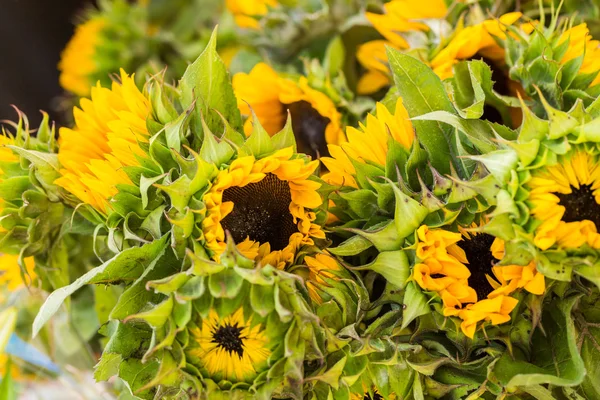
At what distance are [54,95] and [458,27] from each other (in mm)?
943

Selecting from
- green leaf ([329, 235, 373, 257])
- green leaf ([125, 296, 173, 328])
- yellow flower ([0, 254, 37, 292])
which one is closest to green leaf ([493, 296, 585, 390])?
green leaf ([329, 235, 373, 257])

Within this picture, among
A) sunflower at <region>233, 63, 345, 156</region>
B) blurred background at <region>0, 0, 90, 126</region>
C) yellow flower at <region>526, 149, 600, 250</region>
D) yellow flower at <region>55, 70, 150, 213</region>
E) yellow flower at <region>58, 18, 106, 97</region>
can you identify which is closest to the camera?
yellow flower at <region>526, 149, 600, 250</region>

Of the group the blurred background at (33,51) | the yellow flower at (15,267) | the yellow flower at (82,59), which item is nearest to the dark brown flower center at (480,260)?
the yellow flower at (15,267)

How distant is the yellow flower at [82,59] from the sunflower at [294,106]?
333 mm

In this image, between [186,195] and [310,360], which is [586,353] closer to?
[310,360]

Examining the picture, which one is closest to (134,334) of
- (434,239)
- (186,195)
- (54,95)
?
(186,195)

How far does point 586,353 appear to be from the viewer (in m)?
0.46

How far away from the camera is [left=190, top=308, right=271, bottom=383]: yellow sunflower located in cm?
42

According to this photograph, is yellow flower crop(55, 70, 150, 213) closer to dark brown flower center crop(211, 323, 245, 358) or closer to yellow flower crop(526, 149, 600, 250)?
dark brown flower center crop(211, 323, 245, 358)

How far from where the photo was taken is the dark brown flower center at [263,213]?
0.48m

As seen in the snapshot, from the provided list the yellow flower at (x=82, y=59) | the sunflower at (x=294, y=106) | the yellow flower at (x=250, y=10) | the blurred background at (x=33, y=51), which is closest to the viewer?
the sunflower at (x=294, y=106)

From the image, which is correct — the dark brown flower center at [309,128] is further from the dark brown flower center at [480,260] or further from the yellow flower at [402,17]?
the dark brown flower center at [480,260]

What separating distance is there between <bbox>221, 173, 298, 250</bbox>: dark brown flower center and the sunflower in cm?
13

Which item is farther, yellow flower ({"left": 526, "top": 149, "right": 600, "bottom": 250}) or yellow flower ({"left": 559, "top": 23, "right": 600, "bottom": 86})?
yellow flower ({"left": 559, "top": 23, "right": 600, "bottom": 86})
